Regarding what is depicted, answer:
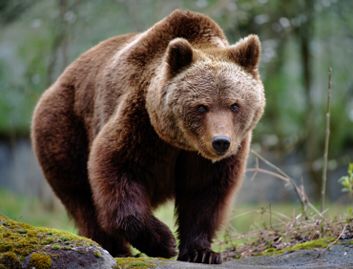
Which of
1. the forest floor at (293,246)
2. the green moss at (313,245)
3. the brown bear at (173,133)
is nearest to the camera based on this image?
the forest floor at (293,246)

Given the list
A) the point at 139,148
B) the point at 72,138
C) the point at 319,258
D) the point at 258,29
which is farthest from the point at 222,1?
the point at 319,258

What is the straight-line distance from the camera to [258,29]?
18094 millimetres

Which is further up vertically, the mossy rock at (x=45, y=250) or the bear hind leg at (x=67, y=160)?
the mossy rock at (x=45, y=250)

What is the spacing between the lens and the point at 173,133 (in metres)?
7.11

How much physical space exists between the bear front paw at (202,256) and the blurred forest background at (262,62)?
441 cm

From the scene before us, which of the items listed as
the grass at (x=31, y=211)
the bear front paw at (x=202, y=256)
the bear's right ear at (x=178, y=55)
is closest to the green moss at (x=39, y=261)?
the bear front paw at (x=202, y=256)

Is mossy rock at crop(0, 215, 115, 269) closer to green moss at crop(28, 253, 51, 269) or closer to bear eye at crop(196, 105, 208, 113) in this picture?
green moss at crop(28, 253, 51, 269)

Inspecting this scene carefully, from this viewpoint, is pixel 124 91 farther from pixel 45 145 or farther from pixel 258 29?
Result: pixel 258 29

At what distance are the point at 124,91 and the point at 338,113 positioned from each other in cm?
1374

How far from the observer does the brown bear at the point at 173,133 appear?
694 centimetres

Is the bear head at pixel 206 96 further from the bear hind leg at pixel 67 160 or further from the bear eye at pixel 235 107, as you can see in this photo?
the bear hind leg at pixel 67 160

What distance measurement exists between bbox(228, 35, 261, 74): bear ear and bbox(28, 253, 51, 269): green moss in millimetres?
2950

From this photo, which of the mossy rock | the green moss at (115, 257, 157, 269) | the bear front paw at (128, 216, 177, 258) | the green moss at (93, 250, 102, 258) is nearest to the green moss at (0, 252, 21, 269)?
the mossy rock

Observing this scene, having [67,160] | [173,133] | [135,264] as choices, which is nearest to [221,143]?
[173,133]
